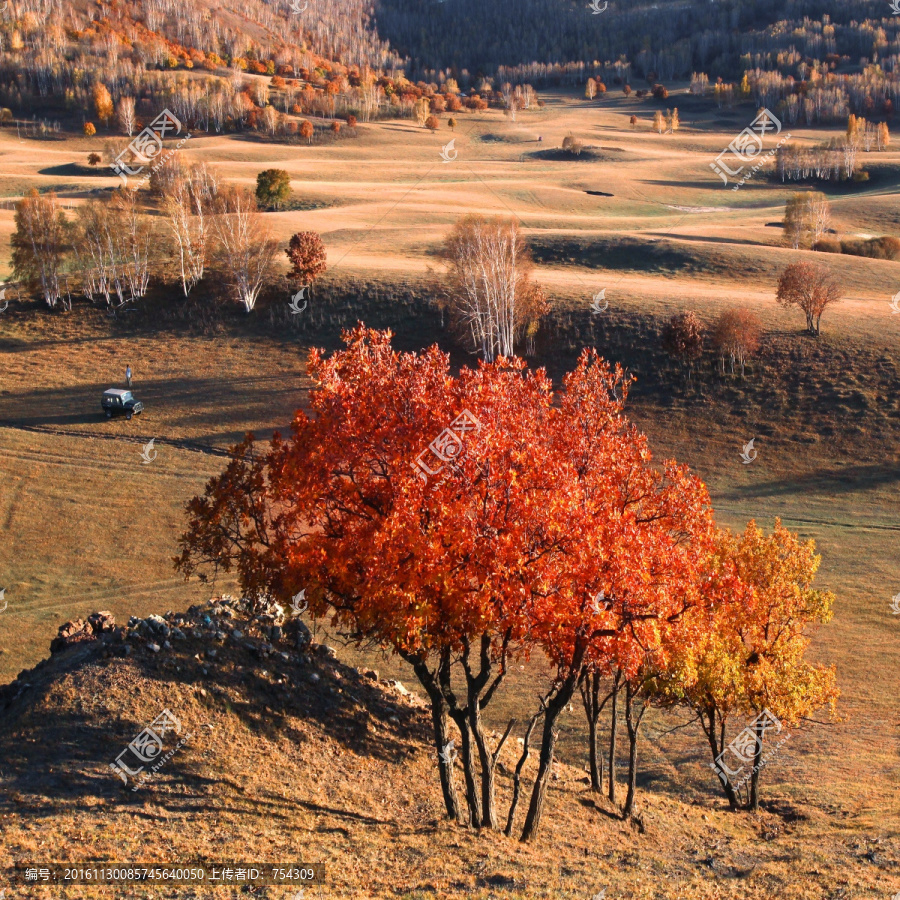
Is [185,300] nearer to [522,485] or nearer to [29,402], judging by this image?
[29,402]

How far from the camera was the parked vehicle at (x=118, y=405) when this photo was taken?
202 feet

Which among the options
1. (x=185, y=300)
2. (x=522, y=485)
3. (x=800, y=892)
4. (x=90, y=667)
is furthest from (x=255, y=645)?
(x=185, y=300)

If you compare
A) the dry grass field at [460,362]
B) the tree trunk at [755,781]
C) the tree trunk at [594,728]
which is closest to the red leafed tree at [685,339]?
the dry grass field at [460,362]

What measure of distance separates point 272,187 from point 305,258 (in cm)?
4198

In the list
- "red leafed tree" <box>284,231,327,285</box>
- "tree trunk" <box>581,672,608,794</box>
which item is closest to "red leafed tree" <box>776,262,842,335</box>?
"red leafed tree" <box>284,231,327,285</box>

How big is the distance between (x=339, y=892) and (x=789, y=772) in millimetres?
19590

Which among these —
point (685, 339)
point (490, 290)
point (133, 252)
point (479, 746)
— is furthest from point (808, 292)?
point (133, 252)

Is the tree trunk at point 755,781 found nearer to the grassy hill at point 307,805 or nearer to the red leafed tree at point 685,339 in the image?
the grassy hill at point 307,805

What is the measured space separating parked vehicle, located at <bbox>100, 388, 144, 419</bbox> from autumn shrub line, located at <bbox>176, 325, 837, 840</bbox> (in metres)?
42.3

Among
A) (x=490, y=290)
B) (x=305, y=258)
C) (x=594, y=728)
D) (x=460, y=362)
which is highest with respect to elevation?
(x=305, y=258)

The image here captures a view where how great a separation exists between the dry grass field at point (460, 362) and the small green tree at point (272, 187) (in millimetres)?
3440

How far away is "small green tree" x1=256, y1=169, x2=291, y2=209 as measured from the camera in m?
119

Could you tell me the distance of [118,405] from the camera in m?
61.7

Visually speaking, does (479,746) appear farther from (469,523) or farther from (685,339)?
(685,339)
